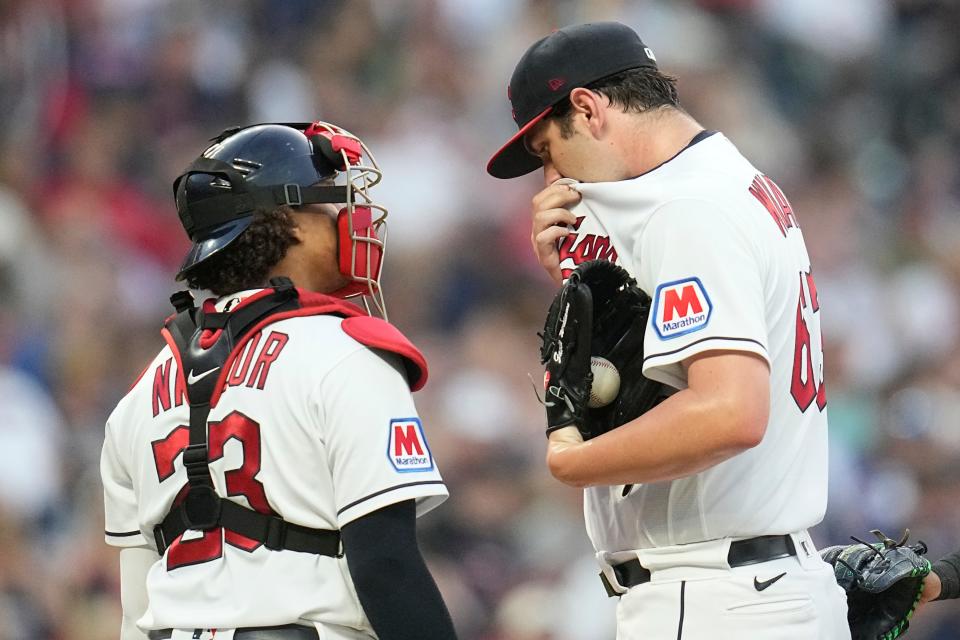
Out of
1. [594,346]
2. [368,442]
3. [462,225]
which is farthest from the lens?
[462,225]

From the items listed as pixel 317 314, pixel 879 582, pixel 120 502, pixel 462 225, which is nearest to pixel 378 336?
pixel 317 314

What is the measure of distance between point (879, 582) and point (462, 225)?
15.3 ft

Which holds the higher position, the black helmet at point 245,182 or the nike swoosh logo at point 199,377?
the black helmet at point 245,182

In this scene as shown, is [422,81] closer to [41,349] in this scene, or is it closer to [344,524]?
[41,349]

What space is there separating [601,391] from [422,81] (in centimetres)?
546

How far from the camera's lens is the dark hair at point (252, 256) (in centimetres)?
260

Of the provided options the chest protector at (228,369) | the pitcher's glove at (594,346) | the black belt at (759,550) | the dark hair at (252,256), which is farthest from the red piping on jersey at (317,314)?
the black belt at (759,550)

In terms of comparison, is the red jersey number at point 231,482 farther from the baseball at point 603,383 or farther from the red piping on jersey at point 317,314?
the baseball at point 603,383

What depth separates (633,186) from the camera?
2.56 metres

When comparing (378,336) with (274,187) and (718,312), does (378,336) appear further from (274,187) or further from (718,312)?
(718,312)

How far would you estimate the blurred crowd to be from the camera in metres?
6.16

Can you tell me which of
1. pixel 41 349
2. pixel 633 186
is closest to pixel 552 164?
pixel 633 186

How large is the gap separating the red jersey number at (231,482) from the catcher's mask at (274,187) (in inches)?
14.6

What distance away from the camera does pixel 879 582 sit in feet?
9.06
